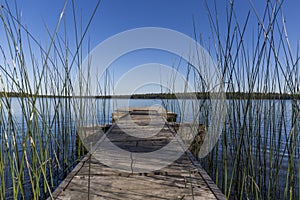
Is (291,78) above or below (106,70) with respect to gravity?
below

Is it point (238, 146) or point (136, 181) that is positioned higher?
point (238, 146)

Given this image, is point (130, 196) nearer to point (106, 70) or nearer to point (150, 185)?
point (150, 185)

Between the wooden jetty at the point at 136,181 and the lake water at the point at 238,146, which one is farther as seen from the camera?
the wooden jetty at the point at 136,181

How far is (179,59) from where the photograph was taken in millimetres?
2420

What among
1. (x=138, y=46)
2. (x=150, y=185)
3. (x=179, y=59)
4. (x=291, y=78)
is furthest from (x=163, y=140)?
(x=138, y=46)

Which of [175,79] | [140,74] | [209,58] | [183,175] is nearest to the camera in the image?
[183,175]

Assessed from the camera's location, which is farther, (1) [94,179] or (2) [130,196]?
(1) [94,179]

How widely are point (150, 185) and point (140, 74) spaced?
129 inches

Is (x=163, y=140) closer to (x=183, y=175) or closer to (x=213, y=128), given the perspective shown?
(x=213, y=128)

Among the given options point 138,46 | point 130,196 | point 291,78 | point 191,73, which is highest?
point 138,46

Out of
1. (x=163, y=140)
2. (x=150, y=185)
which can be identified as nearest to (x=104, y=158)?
(x=150, y=185)

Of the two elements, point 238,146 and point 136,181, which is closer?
point 238,146

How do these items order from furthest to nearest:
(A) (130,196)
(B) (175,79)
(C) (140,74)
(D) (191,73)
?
(C) (140,74)
(B) (175,79)
(D) (191,73)
(A) (130,196)

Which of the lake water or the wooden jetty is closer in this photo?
the lake water
